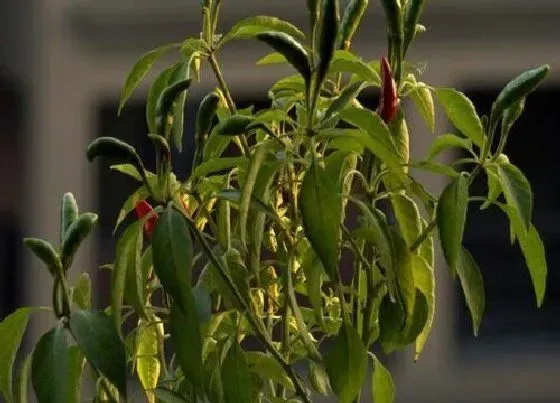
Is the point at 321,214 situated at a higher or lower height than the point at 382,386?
higher

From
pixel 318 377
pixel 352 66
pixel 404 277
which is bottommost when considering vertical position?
pixel 318 377

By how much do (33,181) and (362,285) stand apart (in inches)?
88.9

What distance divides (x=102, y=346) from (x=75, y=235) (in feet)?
0.20

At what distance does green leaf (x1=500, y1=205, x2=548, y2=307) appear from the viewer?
2.27ft

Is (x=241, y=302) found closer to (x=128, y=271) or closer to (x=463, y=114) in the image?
(x=128, y=271)

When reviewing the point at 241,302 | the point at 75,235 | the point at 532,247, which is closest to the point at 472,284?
the point at 532,247

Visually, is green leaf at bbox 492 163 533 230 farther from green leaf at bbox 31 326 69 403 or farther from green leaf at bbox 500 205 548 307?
green leaf at bbox 31 326 69 403

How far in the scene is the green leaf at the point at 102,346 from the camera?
593mm

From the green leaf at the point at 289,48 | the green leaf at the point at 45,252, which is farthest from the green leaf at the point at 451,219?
the green leaf at the point at 45,252

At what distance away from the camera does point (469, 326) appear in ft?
10.5

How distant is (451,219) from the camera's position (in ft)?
2.08

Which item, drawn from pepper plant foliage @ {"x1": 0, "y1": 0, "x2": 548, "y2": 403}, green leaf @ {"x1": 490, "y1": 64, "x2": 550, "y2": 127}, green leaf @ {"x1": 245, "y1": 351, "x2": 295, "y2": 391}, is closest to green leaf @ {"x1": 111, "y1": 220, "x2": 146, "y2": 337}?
pepper plant foliage @ {"x1": 0, "y1": 0, "x2": 548, "y2": 403}

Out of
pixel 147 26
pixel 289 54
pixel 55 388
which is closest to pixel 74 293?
pixel 55 388

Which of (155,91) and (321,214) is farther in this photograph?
(155,91)
